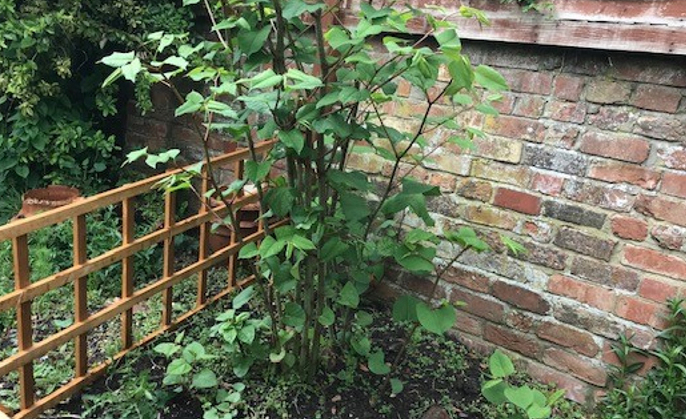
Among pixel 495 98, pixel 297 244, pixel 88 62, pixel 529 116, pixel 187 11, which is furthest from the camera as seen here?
pixel 88 62

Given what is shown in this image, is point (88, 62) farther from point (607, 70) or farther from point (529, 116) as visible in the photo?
point (607, 70)

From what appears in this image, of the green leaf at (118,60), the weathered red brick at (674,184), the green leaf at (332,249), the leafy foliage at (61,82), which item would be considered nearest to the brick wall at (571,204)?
the weathered red brick at (674,184)

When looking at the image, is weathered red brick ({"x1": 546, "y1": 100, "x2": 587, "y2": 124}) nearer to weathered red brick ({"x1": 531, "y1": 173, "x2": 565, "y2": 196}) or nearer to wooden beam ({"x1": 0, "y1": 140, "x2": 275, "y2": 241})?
weathered red brick ({"x1": 531, "y1": 173, "x2": 565, "y2": 196})

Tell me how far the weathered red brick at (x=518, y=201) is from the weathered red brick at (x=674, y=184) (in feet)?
1.55

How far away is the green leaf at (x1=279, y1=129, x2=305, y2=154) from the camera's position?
1.77 meters

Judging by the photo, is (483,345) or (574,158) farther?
(483,345)

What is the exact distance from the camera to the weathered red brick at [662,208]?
2159 mm

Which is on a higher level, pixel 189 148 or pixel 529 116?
pixel 529 116

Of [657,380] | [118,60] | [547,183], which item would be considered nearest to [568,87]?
[547,183]

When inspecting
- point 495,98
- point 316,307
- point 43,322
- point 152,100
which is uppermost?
point 495,98

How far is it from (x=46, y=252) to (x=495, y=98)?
236cm

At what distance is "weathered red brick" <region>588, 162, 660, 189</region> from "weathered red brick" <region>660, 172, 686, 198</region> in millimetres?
27

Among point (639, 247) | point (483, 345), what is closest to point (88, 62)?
point (483, 345)

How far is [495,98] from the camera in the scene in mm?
2119
